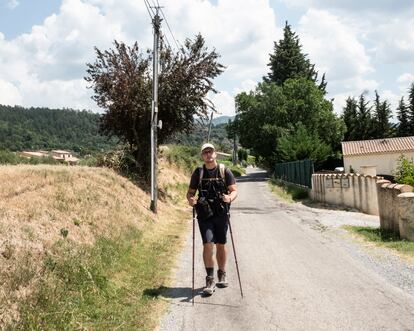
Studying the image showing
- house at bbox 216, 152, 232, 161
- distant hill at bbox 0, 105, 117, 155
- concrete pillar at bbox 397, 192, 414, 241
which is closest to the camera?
concrete pillar at bbox 397, 192, 414, 241

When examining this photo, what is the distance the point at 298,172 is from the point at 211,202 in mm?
25115

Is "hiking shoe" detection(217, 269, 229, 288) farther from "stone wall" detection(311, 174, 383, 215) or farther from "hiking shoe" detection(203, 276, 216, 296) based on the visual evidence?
"stone wall" detection(311, 174, 383, 215)

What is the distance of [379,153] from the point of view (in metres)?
55.8

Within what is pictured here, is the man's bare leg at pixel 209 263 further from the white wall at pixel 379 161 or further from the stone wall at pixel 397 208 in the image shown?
the white wall at pixel 379 161

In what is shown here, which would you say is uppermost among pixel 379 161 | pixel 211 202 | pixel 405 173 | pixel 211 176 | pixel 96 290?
pixel 379 161

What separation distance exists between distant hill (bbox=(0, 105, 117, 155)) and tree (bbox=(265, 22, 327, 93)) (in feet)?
101

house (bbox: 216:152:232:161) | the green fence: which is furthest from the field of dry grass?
house (bbox: 216:152:232:161)

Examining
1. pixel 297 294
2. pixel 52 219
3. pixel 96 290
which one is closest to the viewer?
pixel 96 290

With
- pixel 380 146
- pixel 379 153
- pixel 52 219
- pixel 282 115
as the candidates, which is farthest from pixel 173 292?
pixel 380 146

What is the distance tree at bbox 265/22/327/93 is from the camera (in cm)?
6675

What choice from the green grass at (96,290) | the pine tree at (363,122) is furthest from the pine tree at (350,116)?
the green grass at (96,290)

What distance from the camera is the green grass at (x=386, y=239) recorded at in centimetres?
945

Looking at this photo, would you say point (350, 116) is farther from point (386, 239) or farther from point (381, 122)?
point (386, 239)

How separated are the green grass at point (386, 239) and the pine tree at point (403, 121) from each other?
5561cm
